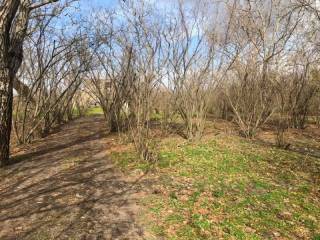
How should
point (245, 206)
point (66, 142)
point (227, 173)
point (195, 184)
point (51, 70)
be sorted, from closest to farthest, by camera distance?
1. point (245, 206)
2. point (195, 184)
3. point (227, 173)
4. point (66, 142)
5. point (51, 70)

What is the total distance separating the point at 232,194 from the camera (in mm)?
7371

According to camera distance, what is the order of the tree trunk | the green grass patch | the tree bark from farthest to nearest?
the tree trunk < the tree bark < the green grass patch

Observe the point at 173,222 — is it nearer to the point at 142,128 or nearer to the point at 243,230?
the point at 243,230

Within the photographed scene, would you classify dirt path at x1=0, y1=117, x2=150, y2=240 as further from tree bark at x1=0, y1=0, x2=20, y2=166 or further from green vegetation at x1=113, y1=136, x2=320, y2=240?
tree bark at x1=0, y1=0, x2=20, y2=166

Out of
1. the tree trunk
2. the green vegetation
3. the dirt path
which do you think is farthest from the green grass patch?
the tree trunk

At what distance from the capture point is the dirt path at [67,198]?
573 centimetres

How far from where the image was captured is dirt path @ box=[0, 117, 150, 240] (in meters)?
5.73

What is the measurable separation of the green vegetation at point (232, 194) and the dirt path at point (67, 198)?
0.48 meters

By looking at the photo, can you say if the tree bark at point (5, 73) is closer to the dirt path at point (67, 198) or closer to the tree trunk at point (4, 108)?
the tree trunk at point (4, 108)

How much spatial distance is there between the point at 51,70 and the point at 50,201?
36.0 ft

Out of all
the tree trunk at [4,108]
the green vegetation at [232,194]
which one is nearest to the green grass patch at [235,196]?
the green vegetation at [232,194]

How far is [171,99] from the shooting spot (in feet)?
44.8

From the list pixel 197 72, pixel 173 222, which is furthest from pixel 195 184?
pixel 197 72

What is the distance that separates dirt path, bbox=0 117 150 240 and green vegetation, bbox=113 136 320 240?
1.57 ft
